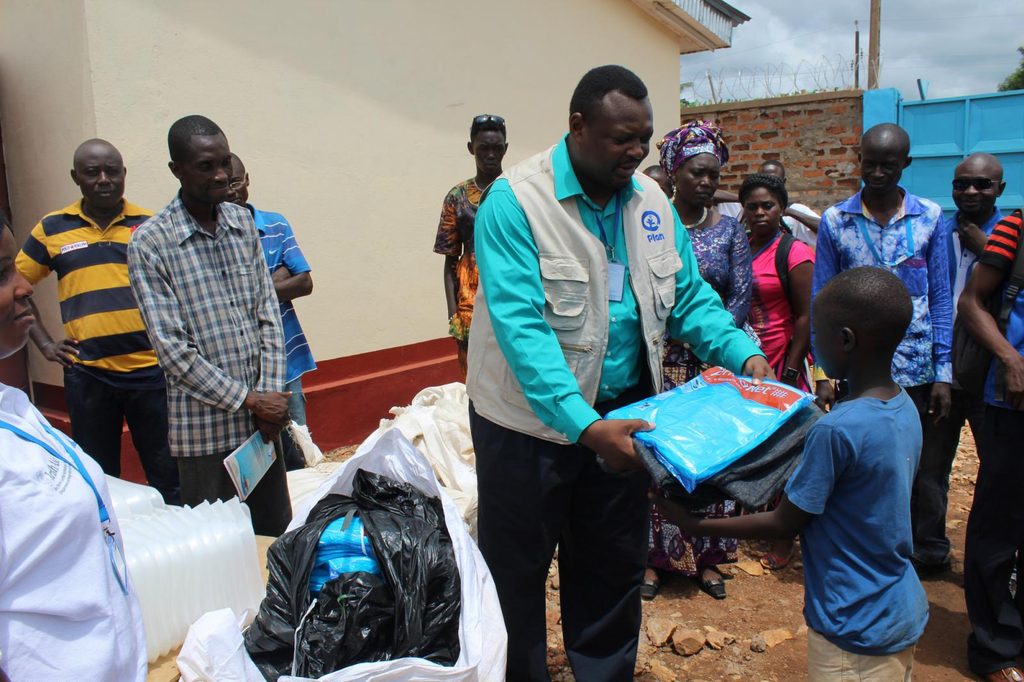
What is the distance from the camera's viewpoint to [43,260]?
3.83 metres

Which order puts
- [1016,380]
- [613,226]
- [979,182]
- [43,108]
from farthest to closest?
[43,108], [979,182], [1016,380], [613,226]

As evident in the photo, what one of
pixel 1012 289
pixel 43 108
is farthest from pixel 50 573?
pixel 43 108

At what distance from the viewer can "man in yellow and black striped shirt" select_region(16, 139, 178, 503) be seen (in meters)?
3.76

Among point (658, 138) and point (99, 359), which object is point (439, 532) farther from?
point (658, 138)

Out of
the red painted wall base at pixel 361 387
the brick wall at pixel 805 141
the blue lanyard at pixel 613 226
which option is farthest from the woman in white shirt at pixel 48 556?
the brick wall at pixel 805 141

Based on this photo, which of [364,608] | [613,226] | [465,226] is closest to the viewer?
[364,608]

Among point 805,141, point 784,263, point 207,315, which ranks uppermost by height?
point 805,141

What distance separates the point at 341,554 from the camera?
2.35 meters

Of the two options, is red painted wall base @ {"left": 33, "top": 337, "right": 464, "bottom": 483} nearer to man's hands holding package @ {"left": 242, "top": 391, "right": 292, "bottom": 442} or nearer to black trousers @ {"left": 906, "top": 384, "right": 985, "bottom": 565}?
man's hands holding package @ {"left": 242, "top": 391, "right": 292, "bottom": 442}

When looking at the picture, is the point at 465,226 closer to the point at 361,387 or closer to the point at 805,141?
the point at 361,387

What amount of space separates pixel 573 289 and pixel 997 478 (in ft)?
6.29

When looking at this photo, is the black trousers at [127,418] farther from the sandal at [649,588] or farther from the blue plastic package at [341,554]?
the sandal at [649,588]

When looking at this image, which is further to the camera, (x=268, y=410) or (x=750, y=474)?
(x=268, y=410)

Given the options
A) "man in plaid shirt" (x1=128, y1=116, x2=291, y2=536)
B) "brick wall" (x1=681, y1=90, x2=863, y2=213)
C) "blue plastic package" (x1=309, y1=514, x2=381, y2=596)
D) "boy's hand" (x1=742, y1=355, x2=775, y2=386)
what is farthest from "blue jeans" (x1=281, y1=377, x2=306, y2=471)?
"brick wall" (x1=681, y1=90, x2=863, y2=213)
